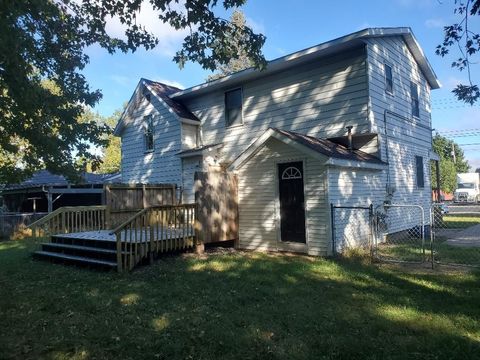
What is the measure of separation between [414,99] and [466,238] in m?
5.77

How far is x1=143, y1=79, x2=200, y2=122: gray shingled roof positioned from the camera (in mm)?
16172

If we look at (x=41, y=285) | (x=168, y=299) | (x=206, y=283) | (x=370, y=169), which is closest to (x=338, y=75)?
(x=370, y=169)

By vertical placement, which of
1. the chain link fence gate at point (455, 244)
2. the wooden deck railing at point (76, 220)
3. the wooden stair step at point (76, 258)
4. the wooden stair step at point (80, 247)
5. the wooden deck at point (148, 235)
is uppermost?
the wooden deck railing at point (76, 220)

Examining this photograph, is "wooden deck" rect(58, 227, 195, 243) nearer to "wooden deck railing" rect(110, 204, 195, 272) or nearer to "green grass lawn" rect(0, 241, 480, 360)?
"wooden deck railing" rect(110, 204, 195, 272)

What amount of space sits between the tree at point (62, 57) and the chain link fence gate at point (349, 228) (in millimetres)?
4782

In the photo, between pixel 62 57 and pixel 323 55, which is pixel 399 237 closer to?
pixel 323 55

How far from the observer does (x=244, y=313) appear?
5773 mm

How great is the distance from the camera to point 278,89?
13.9 metres

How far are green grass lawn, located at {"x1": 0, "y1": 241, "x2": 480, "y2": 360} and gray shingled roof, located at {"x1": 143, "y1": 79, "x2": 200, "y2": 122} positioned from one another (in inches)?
333

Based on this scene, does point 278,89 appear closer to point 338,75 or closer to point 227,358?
point 338,75

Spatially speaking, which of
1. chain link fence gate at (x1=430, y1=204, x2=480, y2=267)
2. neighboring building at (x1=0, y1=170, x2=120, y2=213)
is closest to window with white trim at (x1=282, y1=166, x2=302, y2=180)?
chain link fence gate at (x1=430, y1=204, x2=480, y2=267)

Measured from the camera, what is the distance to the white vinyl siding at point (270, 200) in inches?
414

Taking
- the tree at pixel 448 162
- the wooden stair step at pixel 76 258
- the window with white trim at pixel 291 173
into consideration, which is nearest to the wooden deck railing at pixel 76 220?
the wooden stair step at pixel 76 258

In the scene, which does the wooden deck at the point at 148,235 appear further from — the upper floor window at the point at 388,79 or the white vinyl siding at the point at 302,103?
the upper floor window at the point at 388,79
